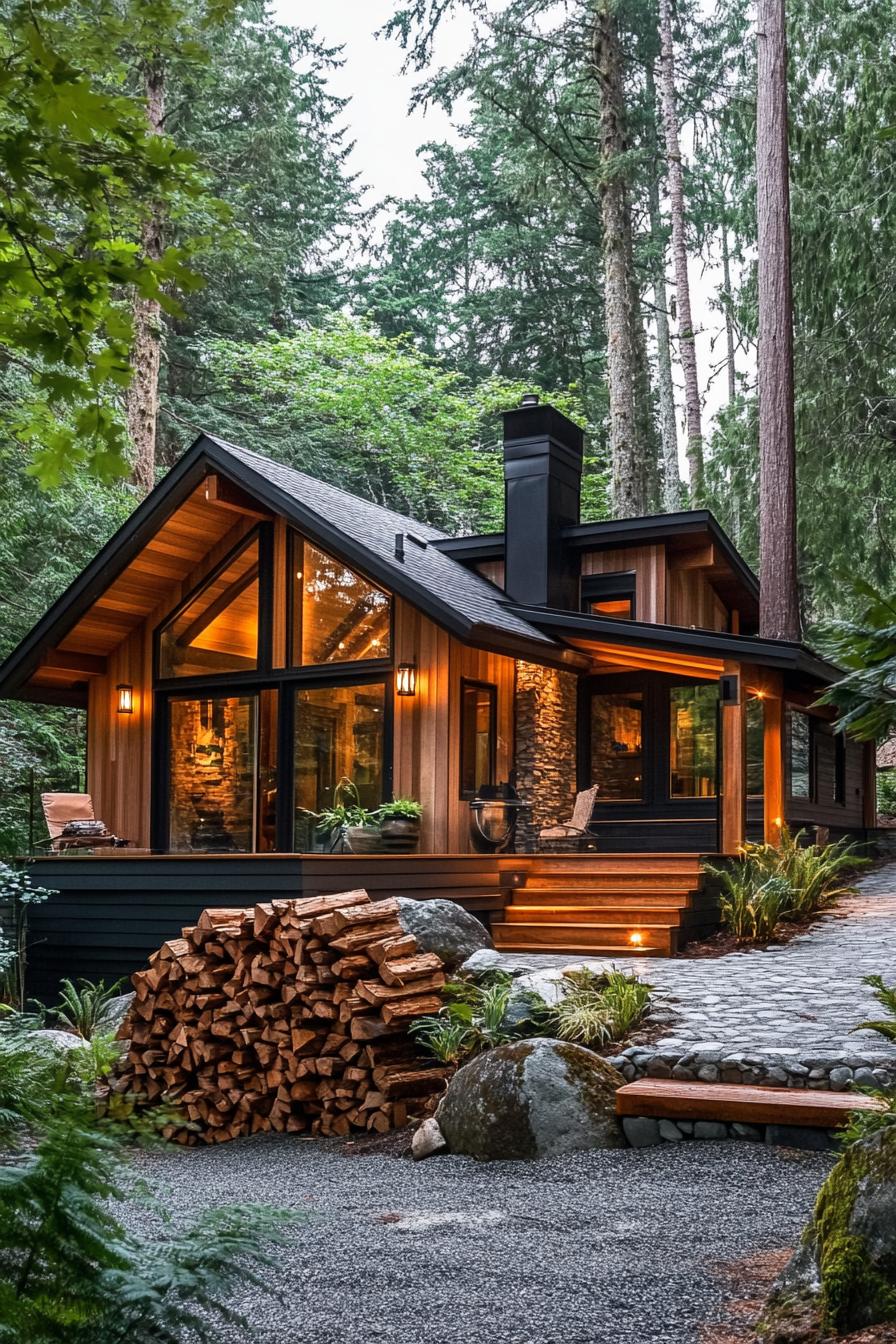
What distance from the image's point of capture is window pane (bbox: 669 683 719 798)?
1366 cm

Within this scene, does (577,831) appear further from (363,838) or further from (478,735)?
(363,838)

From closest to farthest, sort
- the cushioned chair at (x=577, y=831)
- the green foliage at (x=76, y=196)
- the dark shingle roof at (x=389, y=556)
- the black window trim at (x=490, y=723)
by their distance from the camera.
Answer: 1. the green foliage at (x=76, y=196)
2. the dark shingle roof at (x=389, y=556)
3. the black window trim at (x=490, y=723)
4. the cushioned chair at (x=577, y=831)

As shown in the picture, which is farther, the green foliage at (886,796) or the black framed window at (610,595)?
the green foliage at (886,796)

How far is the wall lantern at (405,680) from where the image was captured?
11719 mm

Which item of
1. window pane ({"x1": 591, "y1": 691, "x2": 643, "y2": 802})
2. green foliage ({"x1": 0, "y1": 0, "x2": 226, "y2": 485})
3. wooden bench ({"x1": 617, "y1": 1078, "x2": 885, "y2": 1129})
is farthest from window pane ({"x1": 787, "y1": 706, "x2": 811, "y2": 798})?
green foliage ({"x1": 0, "y1": 0, "x2": 226, "y2": 485})

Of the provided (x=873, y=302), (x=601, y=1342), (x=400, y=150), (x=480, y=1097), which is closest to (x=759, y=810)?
(x=873, y=302)

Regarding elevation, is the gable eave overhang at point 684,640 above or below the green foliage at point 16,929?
above

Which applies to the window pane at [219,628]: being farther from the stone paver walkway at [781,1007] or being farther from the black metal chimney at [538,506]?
the stone paver walkway at [781,1007]

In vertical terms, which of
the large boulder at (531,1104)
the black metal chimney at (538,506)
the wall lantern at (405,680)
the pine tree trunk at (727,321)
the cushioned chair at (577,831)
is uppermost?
the pine tree trunk at (727,321)

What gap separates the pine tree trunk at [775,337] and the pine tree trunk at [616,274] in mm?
4436

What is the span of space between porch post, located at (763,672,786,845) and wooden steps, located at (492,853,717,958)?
1959 mm

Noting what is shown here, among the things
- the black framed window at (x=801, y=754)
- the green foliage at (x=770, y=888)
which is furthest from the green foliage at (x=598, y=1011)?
the black framed window at (x=801, y=754)

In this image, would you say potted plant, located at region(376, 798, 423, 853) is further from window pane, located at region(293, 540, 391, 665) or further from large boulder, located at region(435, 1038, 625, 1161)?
large boulder, located at region(435, 1038, 625, 1161)

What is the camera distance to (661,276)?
1002 inches
